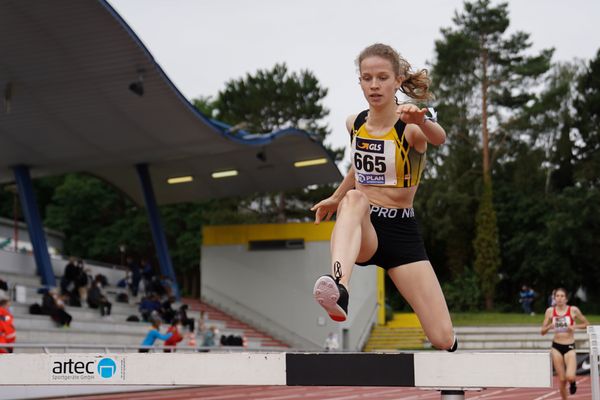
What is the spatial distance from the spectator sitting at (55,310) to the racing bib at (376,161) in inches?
725

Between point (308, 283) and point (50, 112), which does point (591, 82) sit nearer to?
point (308, 283)

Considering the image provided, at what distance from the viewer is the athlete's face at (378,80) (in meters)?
4.89

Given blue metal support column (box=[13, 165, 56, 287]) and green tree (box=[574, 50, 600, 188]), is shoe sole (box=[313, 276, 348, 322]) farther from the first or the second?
green tree (box=[574, 50, 600, 188])

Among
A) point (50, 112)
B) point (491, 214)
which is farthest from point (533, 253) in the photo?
point (50, 112)

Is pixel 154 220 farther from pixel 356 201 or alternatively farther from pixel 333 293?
pixel 333 293

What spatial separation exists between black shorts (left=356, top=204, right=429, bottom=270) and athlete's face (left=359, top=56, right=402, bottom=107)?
618 millimetres

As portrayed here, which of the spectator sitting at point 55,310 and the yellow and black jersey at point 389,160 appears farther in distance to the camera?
the spectator sitting at point 55,310

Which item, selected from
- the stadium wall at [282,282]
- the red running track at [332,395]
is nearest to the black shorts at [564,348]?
the red running track at [332,395]

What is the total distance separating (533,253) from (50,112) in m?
31.4

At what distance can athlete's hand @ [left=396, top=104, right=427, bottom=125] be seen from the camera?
181 inches

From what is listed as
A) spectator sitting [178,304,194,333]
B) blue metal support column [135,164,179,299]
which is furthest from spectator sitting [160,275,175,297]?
spectator sitting [178,304,194,333]

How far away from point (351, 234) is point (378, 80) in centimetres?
91

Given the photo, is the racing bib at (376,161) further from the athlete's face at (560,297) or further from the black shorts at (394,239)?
the athlete's face at (560,297)

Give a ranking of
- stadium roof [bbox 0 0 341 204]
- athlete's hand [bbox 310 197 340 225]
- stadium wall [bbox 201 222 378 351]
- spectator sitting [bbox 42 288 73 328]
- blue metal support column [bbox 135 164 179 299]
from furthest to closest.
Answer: stadium wall [bbox 201 222 378 351] → blue metal support column [bbox 135 164 179 299] → spectator sitting [bbox 42 288 73 328] → stadium roof [bbox 0 0 341 204] → athlete's hand [bbox 310 197 340 225]
